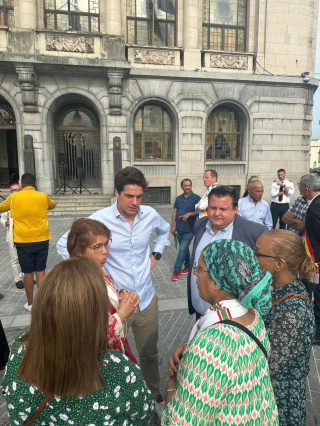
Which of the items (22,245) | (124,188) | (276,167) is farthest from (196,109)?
(124,188)

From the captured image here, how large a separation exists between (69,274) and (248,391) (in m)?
0.90

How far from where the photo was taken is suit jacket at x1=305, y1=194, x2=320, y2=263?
3.59 metres

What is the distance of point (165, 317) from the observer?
4523 millimetres

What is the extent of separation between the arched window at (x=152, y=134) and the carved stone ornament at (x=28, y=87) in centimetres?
467

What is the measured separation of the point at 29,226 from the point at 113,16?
39.9 feet

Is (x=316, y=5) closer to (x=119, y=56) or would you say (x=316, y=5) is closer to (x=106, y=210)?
(x=119, y=56)

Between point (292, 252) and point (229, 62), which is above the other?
point (229, 62)

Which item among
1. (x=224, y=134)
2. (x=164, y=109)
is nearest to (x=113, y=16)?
(x=164, y=109)

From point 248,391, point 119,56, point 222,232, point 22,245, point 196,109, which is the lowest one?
point 22,245

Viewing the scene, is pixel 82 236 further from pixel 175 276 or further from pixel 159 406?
pixel 175 276

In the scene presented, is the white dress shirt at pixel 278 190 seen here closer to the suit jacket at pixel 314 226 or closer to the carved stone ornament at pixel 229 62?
the suit jacket at pixel 314 226

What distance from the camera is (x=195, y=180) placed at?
48.1ft

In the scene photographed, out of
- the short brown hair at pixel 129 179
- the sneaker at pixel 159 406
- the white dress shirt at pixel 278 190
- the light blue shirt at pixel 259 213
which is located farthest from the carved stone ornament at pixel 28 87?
the sneaker at pixel 159 406

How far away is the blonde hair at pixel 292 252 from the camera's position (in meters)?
2.05
